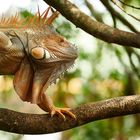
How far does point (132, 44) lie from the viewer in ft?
11.2

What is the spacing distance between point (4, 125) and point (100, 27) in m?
0.84

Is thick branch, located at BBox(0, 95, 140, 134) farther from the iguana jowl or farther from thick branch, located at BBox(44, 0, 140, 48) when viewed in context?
thick branch, located at BBox(44, 0, 140, 48)

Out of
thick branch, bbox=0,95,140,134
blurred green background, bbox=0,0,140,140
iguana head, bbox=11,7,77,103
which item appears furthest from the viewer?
blurred green background, bbox=0,0,140,140

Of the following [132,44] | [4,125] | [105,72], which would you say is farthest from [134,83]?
[4,125]

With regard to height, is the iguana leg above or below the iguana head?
below

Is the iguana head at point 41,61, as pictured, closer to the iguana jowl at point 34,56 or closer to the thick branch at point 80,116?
the iguana jowl at point 34,56

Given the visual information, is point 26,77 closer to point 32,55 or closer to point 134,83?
point 32,55

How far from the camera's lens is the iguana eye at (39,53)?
3334mm

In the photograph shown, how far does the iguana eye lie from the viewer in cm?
333

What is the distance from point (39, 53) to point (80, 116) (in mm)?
456

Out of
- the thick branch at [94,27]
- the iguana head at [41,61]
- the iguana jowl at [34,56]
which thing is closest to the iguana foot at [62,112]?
the iguana jowl at [34,56]

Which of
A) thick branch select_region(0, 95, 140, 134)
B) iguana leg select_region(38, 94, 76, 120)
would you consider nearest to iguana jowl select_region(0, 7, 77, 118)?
iguana leg select_region(38, 94, 76, 120)

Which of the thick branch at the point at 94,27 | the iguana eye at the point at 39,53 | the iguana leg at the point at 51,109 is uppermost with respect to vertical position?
the thick branch at the point at 94,27

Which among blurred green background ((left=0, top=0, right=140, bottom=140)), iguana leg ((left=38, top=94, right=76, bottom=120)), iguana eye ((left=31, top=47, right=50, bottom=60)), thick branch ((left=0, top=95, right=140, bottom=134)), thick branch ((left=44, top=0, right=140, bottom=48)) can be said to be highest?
thick branch ((left=44, top=0, right=140, bottom=48))
